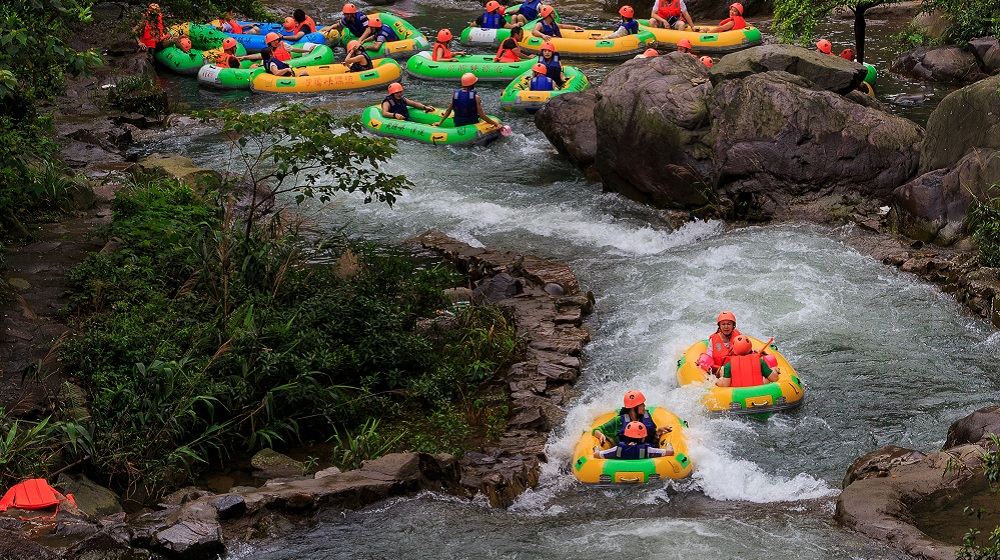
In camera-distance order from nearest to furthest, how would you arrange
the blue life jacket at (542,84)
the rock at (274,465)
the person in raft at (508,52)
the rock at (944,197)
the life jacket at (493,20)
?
the rock at (274,465) → the rock at (944,197) → the blue life jacket at (542,84) → the person in raft at (508,52) → the life jacket at (493,20)

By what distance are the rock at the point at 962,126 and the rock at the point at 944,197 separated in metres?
0.21

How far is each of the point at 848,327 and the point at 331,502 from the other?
6.28 m

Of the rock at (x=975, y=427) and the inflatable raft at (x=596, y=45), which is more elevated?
the inflatable raft at (x=596, y=45)

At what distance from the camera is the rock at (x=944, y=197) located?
552 inches

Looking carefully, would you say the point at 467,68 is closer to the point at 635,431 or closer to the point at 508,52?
the point at 508,52

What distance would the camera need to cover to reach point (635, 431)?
1031 centimetres

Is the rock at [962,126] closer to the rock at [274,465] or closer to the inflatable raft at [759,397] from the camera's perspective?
the inflatable raft at [759,397]

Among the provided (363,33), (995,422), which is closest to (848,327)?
(995,422)

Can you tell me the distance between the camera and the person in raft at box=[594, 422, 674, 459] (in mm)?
10312

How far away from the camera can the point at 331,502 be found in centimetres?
936

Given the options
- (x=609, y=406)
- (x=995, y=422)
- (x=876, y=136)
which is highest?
(x=876, y=136)

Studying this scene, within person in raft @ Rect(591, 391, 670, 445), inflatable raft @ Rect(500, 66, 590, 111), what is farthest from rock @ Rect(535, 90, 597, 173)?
person in raft @ Rect(591, 391, 670, 445)

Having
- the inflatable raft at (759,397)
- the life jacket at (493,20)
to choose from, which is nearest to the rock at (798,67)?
the inflatable raft at (759,397)

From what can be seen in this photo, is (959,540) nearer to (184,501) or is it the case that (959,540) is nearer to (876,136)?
(184,501)
